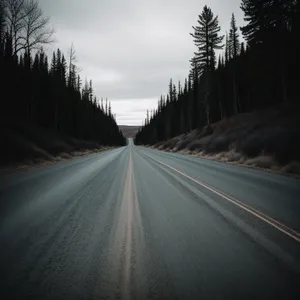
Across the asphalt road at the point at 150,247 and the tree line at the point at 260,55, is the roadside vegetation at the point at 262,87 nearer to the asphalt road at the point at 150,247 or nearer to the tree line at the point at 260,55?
the tree line at the point at 260,55

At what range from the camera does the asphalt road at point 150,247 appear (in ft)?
9.43

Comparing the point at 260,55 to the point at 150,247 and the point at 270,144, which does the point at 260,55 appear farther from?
the point at 150,247

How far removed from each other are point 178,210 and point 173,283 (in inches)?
136

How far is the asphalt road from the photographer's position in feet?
9.43

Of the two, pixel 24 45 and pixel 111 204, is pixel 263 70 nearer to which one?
pixel 24 45

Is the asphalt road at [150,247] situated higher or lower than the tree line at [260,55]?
lower

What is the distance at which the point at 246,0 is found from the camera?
3403 cm

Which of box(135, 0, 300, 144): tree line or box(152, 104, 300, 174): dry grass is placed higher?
box(135, 0, 300, 144): tree line

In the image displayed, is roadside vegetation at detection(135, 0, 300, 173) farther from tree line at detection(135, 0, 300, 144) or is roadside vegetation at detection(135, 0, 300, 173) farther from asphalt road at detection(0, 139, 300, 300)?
asphalt road at detection(0, 139, 300, 300)

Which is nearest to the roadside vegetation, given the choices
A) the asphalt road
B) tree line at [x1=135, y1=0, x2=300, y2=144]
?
tree line at [x1=135, y1=0, x2=300, y2=144]

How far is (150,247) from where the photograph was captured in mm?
4066

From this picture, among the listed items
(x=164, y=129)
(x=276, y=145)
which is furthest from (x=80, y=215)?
(x=164, y=129)

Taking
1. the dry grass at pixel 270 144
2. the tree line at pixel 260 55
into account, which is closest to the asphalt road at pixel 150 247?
the dry grass at pixel 270 144

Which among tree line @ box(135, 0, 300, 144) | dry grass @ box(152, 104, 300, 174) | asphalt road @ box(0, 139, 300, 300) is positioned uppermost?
tree line @ box(135, 0, 300, 144)
